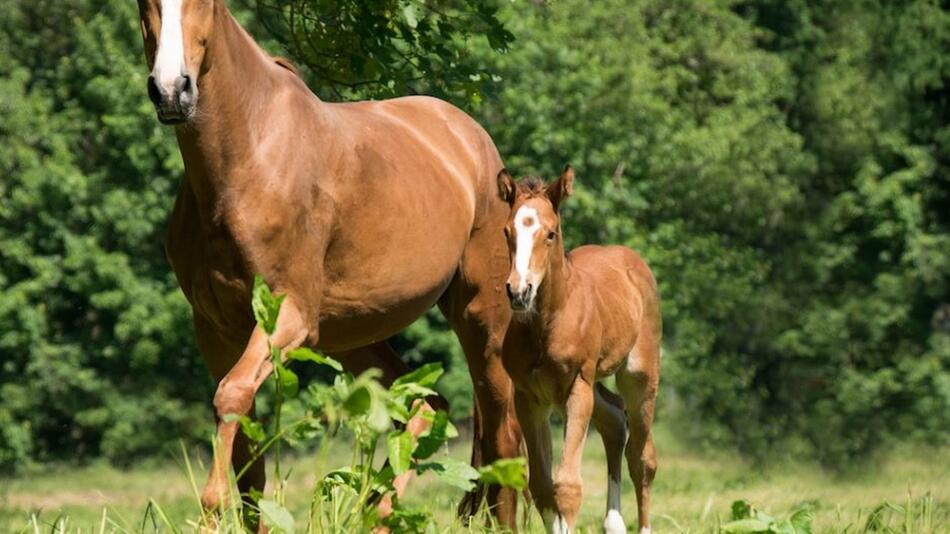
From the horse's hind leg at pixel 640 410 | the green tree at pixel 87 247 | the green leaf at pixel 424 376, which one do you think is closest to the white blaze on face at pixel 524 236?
the horse's hind leg at pixel 640 410

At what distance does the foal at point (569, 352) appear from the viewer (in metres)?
7.51

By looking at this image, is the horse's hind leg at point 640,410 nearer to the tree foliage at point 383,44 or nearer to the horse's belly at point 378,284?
the tree foliage at point 383,44

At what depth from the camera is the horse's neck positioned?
583cm

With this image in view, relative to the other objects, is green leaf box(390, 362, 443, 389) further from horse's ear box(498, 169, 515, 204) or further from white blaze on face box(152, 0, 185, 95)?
horse's ear box(498, 169, 515, 204)

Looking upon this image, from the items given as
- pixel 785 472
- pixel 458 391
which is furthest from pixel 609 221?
pixel 785 472

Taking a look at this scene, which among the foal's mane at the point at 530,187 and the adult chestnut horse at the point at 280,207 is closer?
the adult chestnut horse at the point at 280,207

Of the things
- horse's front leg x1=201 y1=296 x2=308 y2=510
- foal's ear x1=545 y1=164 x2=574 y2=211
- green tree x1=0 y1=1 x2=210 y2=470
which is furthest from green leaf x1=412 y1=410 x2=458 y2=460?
green tree x1=0 y1=1 x2=210 y2=470

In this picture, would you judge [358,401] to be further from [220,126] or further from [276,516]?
[220,126]

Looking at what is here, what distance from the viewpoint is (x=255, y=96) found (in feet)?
19.8

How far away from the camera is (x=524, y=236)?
295 inches

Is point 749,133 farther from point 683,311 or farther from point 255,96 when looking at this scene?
point 255,96

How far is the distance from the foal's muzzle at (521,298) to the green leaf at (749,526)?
262cm

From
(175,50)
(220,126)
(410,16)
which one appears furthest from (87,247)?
(175,50)

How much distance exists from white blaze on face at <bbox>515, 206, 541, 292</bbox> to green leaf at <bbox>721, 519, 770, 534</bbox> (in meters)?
2.76
